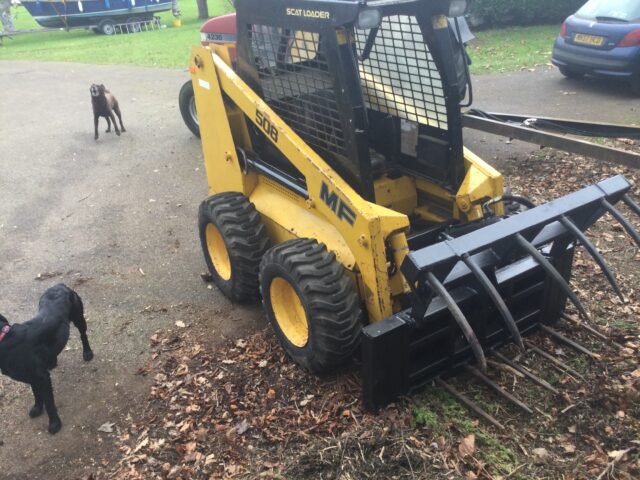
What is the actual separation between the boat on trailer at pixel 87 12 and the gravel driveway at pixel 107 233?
14.5 m

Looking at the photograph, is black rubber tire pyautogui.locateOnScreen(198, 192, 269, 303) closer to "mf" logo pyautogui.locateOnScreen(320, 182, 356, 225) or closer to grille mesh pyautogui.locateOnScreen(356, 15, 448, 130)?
"mf" logo pyautogui.locateOnScreen(320, 182, 356, 225)

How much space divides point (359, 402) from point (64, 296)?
7.21 feet

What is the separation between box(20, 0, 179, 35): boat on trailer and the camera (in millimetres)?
25266

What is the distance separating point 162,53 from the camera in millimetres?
18266

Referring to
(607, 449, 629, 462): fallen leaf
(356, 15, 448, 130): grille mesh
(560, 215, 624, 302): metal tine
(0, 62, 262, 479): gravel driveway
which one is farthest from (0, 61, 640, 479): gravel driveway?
(607, 449, 629, 462): fallen leaf

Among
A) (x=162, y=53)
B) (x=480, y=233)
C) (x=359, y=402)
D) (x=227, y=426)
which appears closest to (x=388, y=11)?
(x=480, y=233)

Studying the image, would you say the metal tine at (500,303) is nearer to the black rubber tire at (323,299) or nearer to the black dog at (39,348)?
the black rubber tire at (323,299)

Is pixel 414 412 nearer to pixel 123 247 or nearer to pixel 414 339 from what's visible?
pixel 414 339

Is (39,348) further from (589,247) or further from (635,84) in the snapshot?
(635,84)

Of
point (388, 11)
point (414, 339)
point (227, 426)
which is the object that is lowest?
point (227, 426)

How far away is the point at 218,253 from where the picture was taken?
489 centimetres

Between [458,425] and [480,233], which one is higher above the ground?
[480,233]

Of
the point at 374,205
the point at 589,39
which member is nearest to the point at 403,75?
the point at 374,205

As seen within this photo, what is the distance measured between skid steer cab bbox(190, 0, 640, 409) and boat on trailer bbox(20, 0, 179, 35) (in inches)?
954
